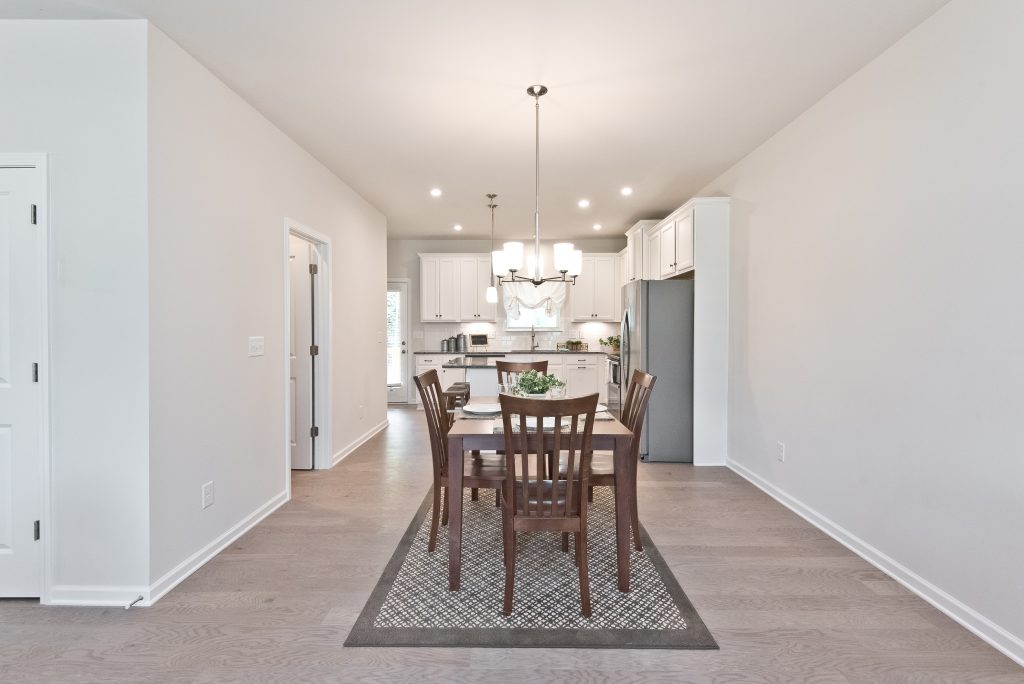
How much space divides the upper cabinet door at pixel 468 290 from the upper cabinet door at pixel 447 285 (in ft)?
0.25

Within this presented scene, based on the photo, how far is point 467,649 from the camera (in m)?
1.99

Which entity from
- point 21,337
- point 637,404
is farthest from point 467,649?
point 21,337

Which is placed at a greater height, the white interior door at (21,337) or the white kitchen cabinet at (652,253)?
the white kitchen cabinet at (652,253)

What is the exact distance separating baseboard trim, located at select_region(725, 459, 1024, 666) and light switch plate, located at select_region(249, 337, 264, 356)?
144 inches

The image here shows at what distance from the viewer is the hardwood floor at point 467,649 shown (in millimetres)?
1853

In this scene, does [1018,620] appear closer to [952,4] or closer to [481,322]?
[952,4]

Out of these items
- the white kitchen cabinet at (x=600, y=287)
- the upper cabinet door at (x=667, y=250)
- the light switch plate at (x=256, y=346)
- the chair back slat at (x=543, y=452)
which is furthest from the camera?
the white kitchen cabinet at (x=600, y=287)

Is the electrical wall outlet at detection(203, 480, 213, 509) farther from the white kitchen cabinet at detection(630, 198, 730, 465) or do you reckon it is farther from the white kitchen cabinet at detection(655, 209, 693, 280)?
the white kitchen cabinet at detection(655, 209, 693, 280)

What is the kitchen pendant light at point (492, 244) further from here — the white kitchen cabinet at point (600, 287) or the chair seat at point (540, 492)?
the chair seat at point (540, 492)

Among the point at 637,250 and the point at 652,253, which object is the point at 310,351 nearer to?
the point at 652,253

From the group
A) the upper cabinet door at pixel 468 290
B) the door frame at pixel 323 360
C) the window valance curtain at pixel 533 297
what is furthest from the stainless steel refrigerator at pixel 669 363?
the upper cabinet door at pixel 468 290

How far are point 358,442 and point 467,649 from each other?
3.60 meters

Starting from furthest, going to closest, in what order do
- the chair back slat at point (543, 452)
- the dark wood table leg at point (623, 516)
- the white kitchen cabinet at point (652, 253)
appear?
the white kitchen cabinet at point (652, 253)
the dark wood table leg at point (623, 516)
the chair back slat at point (543, 452)

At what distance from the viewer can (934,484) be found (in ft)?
7.64
